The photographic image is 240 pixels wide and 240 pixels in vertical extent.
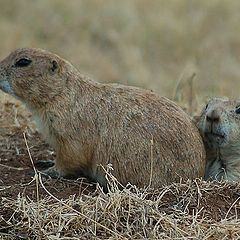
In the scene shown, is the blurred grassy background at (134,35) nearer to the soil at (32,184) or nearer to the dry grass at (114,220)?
the soil at (32,184)

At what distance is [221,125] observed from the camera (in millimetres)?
6016

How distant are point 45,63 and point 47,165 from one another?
0.89 meters

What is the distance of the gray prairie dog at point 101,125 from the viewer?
226 inches

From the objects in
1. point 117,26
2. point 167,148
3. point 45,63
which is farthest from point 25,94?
point 117,26

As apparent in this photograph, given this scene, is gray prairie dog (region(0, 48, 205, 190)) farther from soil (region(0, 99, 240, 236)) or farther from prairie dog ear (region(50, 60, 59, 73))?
soil (region(0, 99, 240, 236))

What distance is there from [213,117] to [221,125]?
10 cm

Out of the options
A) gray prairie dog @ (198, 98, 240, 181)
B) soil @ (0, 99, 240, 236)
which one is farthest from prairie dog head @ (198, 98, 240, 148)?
soil @ (0, 99, 240, 236)

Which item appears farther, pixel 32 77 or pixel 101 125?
pixel 32 77

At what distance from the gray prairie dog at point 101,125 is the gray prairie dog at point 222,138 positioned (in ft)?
0.65

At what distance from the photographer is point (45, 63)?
6.10 meters

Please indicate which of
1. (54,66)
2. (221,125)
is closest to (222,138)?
(221,125)

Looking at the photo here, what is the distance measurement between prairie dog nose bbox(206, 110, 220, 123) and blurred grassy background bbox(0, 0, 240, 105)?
26.9 ft

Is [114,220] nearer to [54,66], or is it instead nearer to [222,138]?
[222,138]

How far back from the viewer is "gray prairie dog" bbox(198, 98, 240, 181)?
602 centimetres
